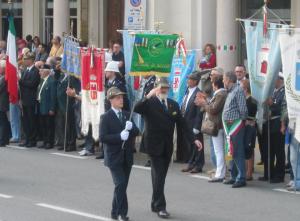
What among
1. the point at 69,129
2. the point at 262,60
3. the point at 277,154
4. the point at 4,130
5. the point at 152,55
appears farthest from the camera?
the point at 4,130

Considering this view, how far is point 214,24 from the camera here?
77.6 feet

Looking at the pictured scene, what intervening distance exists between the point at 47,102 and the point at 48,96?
0.44 feet

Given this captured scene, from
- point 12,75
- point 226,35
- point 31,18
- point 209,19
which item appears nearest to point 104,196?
point 12,75

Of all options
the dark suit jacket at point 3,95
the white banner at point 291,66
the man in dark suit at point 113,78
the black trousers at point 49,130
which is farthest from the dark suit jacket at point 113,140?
the dark suit jacket at point 3,95

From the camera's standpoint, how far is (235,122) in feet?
45.5

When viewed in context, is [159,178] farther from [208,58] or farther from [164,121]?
[208,58]

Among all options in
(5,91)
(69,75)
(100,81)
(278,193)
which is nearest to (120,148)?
(278,193)

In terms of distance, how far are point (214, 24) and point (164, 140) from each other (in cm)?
1247

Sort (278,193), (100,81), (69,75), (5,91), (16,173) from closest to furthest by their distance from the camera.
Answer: (278,193), (16,173), (100,81), (69,75), (5,91)

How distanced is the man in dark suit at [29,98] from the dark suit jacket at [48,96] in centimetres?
37

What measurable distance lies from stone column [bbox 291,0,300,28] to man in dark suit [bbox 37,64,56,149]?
24.0 feet

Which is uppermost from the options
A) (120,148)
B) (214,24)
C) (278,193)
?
(214,24)

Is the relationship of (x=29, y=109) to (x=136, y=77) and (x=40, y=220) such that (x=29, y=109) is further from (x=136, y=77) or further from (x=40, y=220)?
(x=40, y=220)

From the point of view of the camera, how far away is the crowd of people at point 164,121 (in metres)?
11.5
